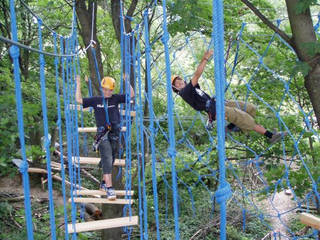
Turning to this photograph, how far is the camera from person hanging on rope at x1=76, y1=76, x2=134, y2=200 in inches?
103

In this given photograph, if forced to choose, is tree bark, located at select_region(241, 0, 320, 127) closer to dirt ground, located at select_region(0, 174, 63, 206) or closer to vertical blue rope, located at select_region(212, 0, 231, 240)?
vertical blue rope, located at select_region(212, 0, 231, 240)

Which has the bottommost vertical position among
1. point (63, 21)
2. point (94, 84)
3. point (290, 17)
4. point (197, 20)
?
point (94, 84)

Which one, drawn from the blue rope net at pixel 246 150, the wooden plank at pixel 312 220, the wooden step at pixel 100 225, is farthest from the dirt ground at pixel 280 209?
the wooden plank at pixel 312 220

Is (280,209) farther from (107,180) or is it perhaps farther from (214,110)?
(107,180)

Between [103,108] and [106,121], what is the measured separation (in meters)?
0.12

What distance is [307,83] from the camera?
7.39ft

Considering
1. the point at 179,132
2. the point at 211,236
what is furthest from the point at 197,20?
the point at 211,236

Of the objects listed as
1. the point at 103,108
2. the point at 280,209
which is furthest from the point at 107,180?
the point at 280,209

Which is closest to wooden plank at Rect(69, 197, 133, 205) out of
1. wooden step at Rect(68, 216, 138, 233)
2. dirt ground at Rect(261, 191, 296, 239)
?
wooden step at Rect(68, 216, 138, 233)

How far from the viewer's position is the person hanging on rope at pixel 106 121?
2604 millimetres

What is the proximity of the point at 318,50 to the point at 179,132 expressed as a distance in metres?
3.07

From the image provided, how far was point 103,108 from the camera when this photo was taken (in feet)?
8.95

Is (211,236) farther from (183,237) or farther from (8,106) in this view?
(8,106)

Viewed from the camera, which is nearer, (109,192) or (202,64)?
(202,64)
